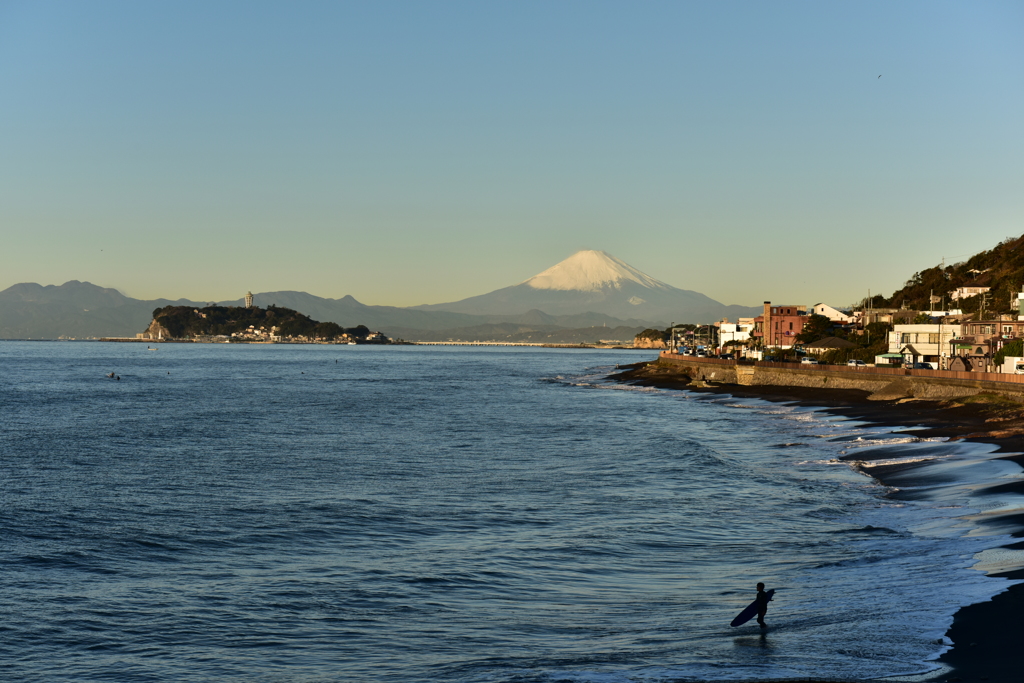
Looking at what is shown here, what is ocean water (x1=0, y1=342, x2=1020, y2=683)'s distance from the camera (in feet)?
46.0

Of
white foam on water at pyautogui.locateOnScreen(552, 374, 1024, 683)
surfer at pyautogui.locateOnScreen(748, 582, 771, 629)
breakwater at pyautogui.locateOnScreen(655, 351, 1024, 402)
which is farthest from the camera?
breakwater at pyautogui.locateOnScreen(655, 351, 1024, 402)

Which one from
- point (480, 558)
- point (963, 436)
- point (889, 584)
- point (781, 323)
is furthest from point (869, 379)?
point (781, 323)

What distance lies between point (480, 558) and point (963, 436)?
2989 cm

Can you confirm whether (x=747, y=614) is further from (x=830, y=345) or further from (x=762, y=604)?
(x=830, y=345)

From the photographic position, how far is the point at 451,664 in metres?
13.8

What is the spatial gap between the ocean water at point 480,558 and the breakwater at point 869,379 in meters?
17.0

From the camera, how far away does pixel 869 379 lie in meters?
74.8

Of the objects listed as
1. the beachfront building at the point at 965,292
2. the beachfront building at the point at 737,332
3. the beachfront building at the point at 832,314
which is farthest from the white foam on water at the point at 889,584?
the beachfront building at the point at 737,332

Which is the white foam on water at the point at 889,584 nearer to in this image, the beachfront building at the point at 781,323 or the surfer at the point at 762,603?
the surfer at the point at 762,603

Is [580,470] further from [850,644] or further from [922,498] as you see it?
[850,644]

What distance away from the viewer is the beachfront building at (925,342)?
294ft

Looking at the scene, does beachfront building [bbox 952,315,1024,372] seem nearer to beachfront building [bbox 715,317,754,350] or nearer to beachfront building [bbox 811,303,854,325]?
beachfront building [bbox 811,303,854,325]

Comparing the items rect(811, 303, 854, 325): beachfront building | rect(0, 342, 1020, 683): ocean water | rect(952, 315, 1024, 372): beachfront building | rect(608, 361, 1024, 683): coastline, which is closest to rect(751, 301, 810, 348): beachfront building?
rect(811, 303, 854, 325): beachfront building

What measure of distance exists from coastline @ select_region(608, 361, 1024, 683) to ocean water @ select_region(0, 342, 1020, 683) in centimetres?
50
